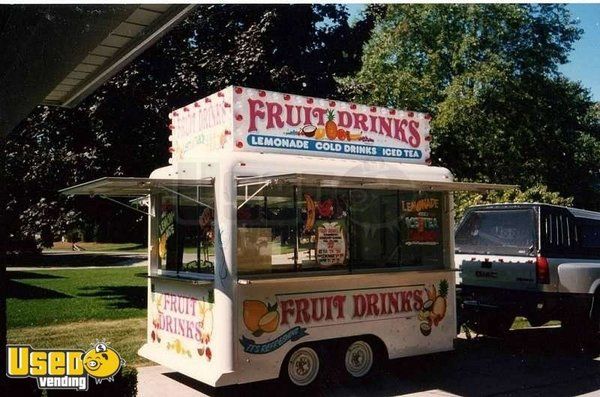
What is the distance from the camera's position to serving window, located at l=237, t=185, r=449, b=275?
6203 millimetres

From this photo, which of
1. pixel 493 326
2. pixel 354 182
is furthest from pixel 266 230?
pixel 493 326

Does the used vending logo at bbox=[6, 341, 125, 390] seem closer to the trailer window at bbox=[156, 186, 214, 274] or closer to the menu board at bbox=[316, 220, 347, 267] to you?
the trailer window at bbox=[156, 186, 214, 274]

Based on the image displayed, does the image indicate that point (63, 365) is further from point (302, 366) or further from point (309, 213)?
point (309, 213)

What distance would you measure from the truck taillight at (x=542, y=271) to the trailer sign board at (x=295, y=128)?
233 cm

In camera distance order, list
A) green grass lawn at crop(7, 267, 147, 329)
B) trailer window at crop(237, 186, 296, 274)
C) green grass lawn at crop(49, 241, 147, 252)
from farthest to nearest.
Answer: green grass lawn at crop(49, 241, 147, 252) < green grass lawn at crop(7, 267, 147, 329) < trailer window at crop(237, 186, 296, 274)

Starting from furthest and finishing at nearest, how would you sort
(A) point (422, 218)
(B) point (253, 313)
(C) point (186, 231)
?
(A) point (422, 218), (C) point (186, 231), (B) point (253, 313)

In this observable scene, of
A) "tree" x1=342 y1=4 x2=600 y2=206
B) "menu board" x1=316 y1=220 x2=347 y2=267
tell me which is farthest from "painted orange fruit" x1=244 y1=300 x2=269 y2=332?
"tree" x1=342 y1=4 x2=600 y2=206

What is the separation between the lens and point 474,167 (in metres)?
24.1

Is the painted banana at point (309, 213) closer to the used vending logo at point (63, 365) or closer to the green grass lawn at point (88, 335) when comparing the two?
the used vending logo at point (63, 365)

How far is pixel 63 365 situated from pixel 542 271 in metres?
6.77

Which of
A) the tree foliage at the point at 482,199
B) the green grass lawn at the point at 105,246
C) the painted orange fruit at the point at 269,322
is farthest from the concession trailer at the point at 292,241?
the green grass lawn at the point at 105,246

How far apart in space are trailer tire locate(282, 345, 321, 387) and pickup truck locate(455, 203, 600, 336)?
3526 millimetres

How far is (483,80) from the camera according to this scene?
76.2ft

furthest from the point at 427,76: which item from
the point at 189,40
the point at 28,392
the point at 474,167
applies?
the point at 28,392
